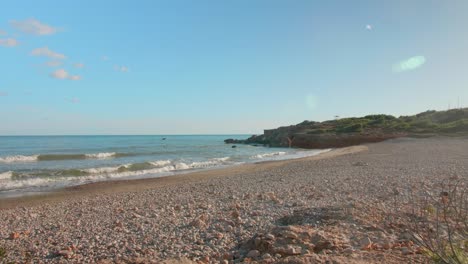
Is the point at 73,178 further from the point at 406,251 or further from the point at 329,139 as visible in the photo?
the point at 329,139

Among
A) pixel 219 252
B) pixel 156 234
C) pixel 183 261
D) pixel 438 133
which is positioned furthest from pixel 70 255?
pixel 438 133

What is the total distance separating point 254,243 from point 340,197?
5.13m

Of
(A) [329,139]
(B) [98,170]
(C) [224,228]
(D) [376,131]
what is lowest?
(B) [98,170]

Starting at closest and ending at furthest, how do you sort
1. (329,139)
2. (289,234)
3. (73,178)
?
(289,234)
(73,178)
(329,139)

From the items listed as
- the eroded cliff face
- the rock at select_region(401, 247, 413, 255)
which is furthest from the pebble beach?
the eroded cliff face

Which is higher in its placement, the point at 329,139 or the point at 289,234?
the point at 329,139

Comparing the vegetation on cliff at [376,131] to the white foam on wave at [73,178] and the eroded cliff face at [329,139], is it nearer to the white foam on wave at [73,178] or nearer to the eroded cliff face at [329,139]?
the eroded cliff face at [329,139]

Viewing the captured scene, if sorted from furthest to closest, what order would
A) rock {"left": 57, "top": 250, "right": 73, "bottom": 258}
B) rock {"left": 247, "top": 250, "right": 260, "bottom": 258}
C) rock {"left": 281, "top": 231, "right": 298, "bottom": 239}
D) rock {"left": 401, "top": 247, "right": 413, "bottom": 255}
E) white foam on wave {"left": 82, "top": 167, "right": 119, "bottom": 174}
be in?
white foam on wave {"left": 82, "top": 167, "right": 119, "bottom": 174} → rock {"left": 57, "top": 250, "right": 73, "bottom": 258} → rock {"left": 281, "top": 231, "right": 298, "bottom": 239} → rock {"left": 247, "top": 250, "right": 260, "bottom": 258} → rock {"left": 401, "top": 247, "right": 413, "bottom": 255}

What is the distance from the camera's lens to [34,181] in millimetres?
19484

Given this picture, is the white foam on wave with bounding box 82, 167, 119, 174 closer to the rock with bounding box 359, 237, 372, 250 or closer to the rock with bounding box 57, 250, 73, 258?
the rock with bounding box 57, 250, 73, 258

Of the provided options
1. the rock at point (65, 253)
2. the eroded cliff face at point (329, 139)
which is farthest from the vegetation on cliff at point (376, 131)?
the rock at point (65, 253)

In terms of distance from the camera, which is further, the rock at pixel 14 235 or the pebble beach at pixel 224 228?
the rock at pixel 14 235

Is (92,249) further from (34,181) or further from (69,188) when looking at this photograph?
(34,181)

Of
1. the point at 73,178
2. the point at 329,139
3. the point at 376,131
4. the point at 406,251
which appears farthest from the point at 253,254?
the point at 376,131
